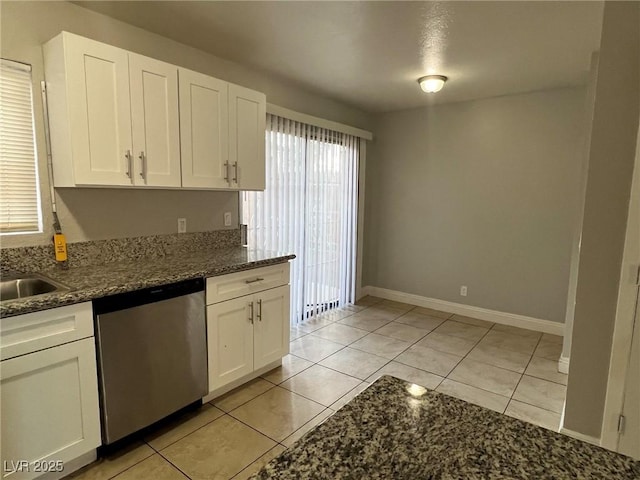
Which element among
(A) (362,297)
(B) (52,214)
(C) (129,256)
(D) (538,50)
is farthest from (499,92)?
(B) (52,214)

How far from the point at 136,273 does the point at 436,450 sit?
189cm

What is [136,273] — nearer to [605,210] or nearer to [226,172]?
[226,172]

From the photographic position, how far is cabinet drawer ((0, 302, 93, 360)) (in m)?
1.50

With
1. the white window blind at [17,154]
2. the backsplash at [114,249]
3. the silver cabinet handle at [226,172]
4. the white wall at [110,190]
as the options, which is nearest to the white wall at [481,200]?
the white wall at [110,190]

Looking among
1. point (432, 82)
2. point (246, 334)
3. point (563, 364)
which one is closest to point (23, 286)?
point (246, 334)

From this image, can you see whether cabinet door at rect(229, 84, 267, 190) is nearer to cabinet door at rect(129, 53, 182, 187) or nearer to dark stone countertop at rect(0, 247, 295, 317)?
cabinet door at rect(129, 53, 182, 187)

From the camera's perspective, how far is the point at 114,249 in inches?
94.3

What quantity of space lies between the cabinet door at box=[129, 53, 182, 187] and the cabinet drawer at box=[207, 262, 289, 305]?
0.72m

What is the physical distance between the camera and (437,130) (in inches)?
169

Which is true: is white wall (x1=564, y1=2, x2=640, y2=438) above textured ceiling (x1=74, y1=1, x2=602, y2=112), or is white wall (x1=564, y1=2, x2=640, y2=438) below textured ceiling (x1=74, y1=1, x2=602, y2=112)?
below

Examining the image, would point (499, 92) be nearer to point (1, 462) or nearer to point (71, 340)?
point (71, 340)

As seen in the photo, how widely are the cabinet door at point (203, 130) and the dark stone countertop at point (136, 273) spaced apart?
21.1 inches

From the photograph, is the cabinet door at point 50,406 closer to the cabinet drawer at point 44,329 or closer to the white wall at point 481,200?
the cabinet drawer at point 44,329

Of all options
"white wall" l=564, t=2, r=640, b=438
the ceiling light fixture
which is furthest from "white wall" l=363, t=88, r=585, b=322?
"white wall" l=564, t=2, r=640, b=438
